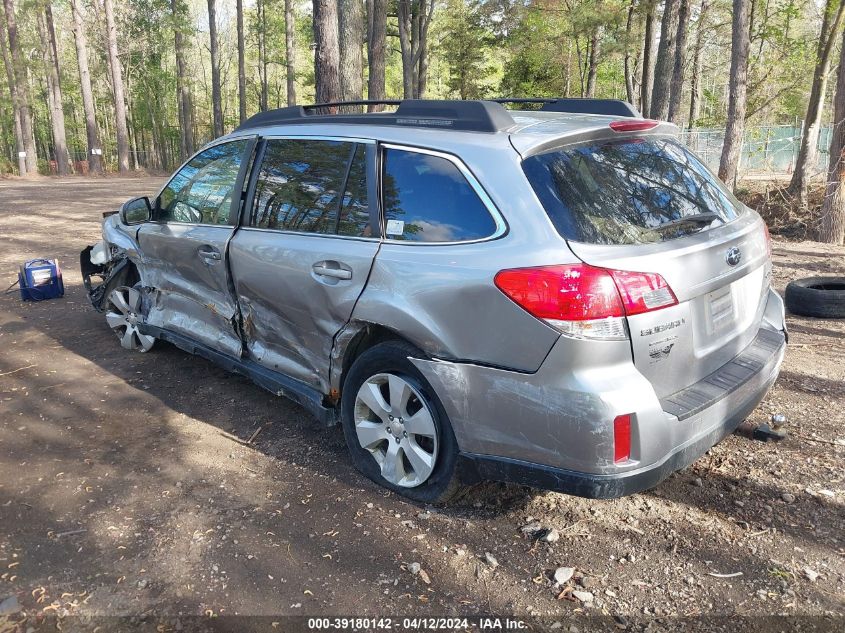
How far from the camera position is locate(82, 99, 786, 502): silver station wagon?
265 centimetres

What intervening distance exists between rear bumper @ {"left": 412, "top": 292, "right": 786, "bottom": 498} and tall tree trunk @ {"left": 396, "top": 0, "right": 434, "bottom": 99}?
2759 centimetres

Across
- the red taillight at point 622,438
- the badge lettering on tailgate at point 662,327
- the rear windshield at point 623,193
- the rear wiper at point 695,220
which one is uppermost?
the rear windshield at point 623,193

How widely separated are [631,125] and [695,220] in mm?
596

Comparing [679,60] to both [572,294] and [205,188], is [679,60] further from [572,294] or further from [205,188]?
[572,294]

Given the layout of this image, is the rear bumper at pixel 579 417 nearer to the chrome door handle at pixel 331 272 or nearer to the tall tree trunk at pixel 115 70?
the chrome door handle at pixel 331 272

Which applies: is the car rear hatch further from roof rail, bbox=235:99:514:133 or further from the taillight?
roof rail, bbox=235:99:514:133

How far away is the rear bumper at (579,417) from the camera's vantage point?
260 centimetres

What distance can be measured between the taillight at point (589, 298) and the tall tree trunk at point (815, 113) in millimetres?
11931

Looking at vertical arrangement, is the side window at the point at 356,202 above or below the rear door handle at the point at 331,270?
above

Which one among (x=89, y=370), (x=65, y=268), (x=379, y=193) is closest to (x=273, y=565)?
(x=379, y=193)

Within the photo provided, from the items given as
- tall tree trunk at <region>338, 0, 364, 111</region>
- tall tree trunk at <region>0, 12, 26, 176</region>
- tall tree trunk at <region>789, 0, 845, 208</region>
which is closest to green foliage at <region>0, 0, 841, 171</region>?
tall tree trunk at <region>0, 12, 26, 176</region>

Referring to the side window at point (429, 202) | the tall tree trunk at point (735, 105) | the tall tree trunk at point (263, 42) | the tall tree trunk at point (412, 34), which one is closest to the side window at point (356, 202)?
the side window at point (429, 202)

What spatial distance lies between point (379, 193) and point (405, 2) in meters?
27.7

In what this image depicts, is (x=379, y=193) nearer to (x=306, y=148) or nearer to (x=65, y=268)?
(x=306, y=148)
